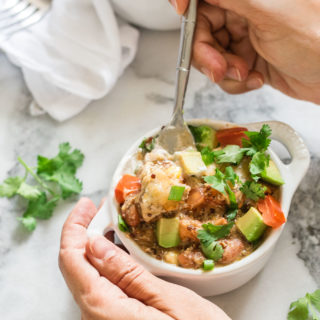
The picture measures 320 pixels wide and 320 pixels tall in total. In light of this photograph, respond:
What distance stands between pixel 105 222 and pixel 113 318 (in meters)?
0.45

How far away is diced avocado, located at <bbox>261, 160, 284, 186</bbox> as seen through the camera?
1.94m

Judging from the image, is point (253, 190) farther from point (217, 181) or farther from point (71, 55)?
point (71, 55)

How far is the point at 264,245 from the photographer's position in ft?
6.06

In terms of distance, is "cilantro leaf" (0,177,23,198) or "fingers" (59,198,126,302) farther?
"cilantro leaf" (0,177,23,198)

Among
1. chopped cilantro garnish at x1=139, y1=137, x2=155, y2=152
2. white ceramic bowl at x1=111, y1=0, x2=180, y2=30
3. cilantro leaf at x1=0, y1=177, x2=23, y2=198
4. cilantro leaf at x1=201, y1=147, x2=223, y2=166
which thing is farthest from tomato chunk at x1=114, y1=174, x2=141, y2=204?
white ceramic bowl at x1=111, y1=0, x2=180, y2=30

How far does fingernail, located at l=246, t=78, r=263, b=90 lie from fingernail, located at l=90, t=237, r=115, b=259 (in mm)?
1102

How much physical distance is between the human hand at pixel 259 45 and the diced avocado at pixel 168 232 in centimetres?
81

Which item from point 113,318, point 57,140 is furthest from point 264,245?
point 57,140

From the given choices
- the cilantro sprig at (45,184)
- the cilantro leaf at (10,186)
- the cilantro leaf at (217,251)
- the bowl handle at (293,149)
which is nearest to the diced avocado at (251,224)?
the cilantro leaf at (217,251)

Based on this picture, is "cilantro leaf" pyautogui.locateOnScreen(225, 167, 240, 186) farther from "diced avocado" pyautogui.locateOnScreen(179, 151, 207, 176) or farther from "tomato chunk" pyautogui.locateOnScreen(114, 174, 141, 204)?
"tomato chunk" pyautogui.locateOnScreen(114, 174, 141, 204)

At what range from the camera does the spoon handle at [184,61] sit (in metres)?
2.13

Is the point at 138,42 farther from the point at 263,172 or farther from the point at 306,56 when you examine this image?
the point at 263,172

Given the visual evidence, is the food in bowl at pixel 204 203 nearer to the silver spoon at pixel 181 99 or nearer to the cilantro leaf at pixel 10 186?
the silver spoon at pixel 181 99

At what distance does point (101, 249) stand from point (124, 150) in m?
0.77
